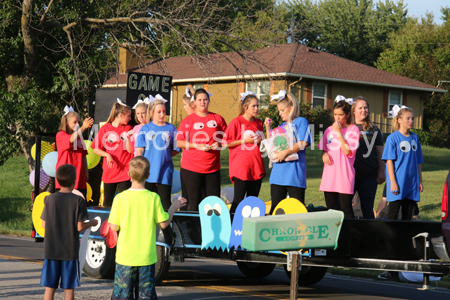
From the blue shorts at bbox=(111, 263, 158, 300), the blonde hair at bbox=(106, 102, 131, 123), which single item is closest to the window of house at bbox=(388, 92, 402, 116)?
the blonde hair at bbox=(106, 102, 131, 123)

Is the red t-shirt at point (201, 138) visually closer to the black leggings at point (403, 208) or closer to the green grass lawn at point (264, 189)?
the black leggings at point (403, 208)

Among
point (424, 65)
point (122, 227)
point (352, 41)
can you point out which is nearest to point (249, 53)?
point (122, 227)

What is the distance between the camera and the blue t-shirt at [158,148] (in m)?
7.23

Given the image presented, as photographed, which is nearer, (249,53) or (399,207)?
(399,207)

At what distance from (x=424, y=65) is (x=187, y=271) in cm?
3749

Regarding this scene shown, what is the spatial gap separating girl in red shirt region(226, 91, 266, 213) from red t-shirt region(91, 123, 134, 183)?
168 cm

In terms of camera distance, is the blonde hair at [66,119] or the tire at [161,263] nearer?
the tire at [161,263]

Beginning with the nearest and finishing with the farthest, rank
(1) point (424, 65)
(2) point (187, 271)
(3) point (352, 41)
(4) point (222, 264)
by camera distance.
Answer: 1. (2) point (187, 271)
2. (4) point (222, 264)
3. (1) point (424, 65)
4. (3) point (352, 41)

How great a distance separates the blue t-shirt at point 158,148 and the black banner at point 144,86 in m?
2.77

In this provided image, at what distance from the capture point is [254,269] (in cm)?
833

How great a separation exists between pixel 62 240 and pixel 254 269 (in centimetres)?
373

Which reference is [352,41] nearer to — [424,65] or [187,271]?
[424,65]

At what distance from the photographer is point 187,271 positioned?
877cm

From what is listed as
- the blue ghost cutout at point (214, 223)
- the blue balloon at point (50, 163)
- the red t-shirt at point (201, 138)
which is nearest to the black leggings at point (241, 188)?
the red t-shirt at point (201, 138)
